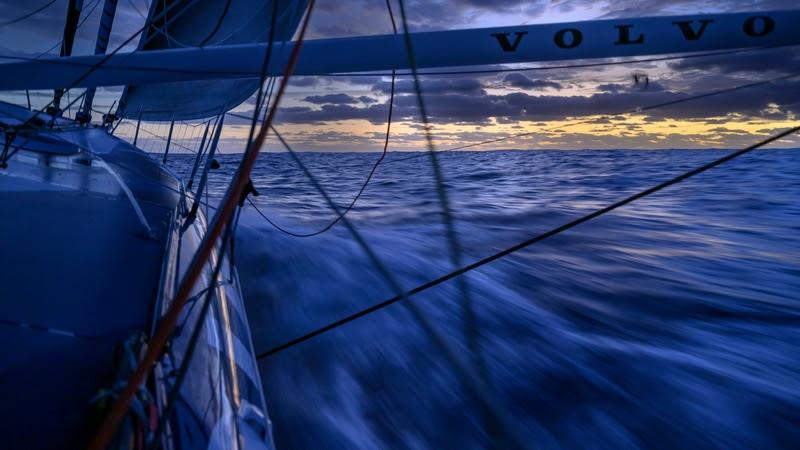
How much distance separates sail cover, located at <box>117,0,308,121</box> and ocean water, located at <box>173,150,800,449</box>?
2029 millimetres

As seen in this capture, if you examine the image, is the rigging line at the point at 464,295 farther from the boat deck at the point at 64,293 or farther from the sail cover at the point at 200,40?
the sail cover at the point at 200,40

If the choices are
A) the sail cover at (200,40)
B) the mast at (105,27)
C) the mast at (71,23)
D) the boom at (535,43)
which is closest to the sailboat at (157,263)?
the boom at (535,43)

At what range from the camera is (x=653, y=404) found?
2.74m

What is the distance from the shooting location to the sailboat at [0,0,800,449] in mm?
983

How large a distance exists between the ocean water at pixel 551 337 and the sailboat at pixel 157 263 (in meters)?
0.74

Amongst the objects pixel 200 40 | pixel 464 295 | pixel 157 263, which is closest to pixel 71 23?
pixel 200 40

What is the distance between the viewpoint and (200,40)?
18.2 feet

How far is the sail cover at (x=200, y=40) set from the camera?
491cm

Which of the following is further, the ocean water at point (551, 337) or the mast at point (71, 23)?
the mast at point (71, 23)

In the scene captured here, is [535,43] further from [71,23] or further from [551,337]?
[71,23]

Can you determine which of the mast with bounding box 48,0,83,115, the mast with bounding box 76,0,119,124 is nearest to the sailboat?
the mast with bounding box 76,0,119,124


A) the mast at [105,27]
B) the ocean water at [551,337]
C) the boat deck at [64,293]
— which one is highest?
the mast at [105,27]

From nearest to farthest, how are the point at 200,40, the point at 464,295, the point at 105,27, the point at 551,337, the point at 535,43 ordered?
the point at 464,295 → the point at 535,43 → the point at 551,337 → the point at 200,40 → the point at 105,27

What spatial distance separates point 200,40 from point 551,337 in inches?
208
